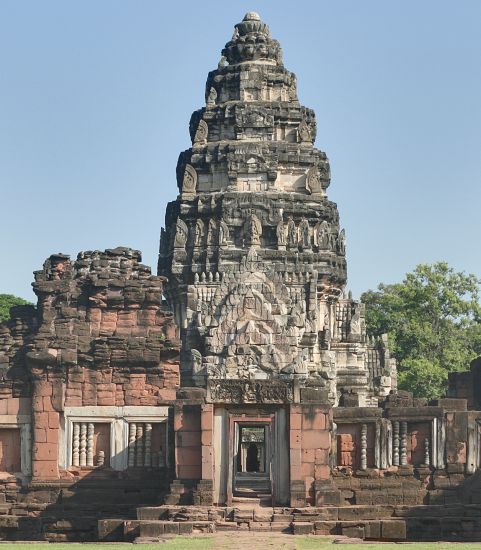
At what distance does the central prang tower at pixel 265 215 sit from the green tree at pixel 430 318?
16152 millimetres

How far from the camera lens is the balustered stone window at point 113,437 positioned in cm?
3125

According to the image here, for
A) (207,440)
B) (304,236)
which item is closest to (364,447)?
(207,440)

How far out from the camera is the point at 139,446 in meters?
31.5

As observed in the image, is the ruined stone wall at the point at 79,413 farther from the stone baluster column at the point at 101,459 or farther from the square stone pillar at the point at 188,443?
the square stone pillar at the point at 188,443

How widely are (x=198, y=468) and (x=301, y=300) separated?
29.7 m

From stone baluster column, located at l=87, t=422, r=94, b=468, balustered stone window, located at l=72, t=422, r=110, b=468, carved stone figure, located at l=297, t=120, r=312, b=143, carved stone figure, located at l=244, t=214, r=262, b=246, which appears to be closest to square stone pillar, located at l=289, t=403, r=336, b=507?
balustered stone window, located at l=72, t=422, r=110, b=468

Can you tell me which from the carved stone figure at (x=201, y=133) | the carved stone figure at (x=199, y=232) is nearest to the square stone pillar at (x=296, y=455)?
the carved stone figure at (x=199, y=232)

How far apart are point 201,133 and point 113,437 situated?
34.6 metres

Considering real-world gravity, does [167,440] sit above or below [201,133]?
below

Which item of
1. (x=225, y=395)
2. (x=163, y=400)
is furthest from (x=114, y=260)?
(x=225, y=395)

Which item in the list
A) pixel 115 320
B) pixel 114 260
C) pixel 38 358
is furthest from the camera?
pixel 114 260

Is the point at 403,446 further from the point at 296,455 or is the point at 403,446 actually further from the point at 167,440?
the point at 167,440

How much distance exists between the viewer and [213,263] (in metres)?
60.8

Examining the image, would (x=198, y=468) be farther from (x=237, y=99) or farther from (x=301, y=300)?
(x=237, y=99)
